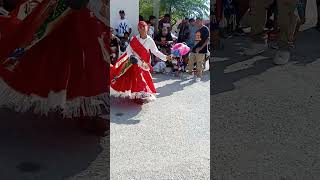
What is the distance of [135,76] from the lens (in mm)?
5645

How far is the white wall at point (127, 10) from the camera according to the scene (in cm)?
952

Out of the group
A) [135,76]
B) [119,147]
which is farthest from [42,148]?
[135,76]

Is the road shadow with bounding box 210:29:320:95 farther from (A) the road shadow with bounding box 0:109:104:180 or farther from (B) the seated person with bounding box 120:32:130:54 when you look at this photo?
(A) the road shadow with bounding box 0:109:104:180

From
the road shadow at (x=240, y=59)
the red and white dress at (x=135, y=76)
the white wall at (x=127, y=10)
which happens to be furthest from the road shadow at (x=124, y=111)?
the white wall at (x=127, y=10)

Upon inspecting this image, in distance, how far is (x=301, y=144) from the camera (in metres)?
4.17

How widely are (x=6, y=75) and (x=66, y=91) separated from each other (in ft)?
1.98

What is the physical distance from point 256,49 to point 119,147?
4766 mm

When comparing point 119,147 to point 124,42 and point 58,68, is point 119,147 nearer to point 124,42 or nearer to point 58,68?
point 58,68

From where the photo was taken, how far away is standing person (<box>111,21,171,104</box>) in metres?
5.59

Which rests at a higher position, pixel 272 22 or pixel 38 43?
pixel 38 43

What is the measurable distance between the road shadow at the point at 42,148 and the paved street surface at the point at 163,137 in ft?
0.88

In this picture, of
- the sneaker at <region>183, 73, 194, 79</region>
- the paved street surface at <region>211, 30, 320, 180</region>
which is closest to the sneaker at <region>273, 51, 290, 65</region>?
the paved street surface at <region>211, 30, 320, 180</region>

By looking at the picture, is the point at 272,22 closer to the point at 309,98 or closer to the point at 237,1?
the point at 237,1

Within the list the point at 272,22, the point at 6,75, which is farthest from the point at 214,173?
the point at 272,22
